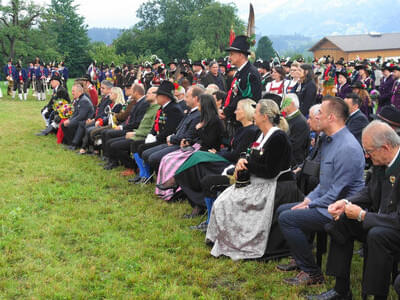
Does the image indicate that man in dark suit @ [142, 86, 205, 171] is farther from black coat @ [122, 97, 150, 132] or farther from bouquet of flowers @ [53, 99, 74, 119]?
bouquet of flowers @ [53, 99, 74, 119]

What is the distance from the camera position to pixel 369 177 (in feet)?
12.1

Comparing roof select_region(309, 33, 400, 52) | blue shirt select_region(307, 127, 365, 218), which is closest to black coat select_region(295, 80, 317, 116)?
blue shirt select_region(307, 127, 365, 218)

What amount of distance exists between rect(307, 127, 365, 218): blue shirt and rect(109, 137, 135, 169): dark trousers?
16.2 ft

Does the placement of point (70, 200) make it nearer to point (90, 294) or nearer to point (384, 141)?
point (90, 294)

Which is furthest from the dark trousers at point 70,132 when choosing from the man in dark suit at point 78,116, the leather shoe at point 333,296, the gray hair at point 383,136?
the gray hair at point 383,136

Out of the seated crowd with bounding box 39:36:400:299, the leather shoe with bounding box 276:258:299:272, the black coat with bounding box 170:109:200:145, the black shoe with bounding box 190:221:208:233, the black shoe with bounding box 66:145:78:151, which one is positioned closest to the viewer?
the seated crowd with bounding box 39:36:400:299

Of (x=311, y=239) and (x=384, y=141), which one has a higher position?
(x=384, y=141)

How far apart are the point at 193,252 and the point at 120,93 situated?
5.62 meters

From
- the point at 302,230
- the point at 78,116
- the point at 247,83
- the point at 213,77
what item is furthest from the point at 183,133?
the point at 213,77

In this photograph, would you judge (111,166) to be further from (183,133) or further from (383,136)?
(383,136)

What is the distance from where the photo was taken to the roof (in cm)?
6894

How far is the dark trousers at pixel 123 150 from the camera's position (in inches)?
323

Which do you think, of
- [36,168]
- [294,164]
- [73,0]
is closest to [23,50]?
[73,0]

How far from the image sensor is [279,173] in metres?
4.53
